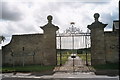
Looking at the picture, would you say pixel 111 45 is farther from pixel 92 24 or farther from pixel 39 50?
pixel 39 50

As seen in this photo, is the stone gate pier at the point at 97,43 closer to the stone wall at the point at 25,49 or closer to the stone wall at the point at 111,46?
the stone wall at the point at 111,46

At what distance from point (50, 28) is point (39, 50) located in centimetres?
206

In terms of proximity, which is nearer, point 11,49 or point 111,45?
point 111,45

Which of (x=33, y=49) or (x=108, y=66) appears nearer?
(x=108, y=66)

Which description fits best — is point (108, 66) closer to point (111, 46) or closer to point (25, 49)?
point (111, 46)

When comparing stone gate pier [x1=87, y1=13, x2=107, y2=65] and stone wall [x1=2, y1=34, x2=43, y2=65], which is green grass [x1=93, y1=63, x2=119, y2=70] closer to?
stone gate pier [x1=87, y1=13, x2=107, y2=65]

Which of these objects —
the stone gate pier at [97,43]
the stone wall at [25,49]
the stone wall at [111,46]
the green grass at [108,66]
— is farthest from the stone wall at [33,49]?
the stone wall at [111,46]

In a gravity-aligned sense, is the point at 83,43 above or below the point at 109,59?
above

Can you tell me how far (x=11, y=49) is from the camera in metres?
20.3

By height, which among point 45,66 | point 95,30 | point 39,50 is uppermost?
point 95,30

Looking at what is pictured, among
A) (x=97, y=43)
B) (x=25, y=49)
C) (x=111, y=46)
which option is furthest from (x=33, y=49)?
(x=111, y=46)

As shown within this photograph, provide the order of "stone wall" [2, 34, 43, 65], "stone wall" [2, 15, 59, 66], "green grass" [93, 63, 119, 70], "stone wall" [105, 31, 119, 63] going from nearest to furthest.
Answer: "green grass" [93, 63, 119, 70], "stone wall" [105, 31, 119, 63], "stone wall" [2, 15, 59, 66], "stone wall" [2, 34, 43, 65]

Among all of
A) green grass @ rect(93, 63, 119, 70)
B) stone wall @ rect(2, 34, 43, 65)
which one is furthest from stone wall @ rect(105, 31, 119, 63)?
stone wall @ rect(2, 34, 43, 65)

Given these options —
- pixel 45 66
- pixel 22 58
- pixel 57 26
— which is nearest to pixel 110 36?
pixel 57 26
